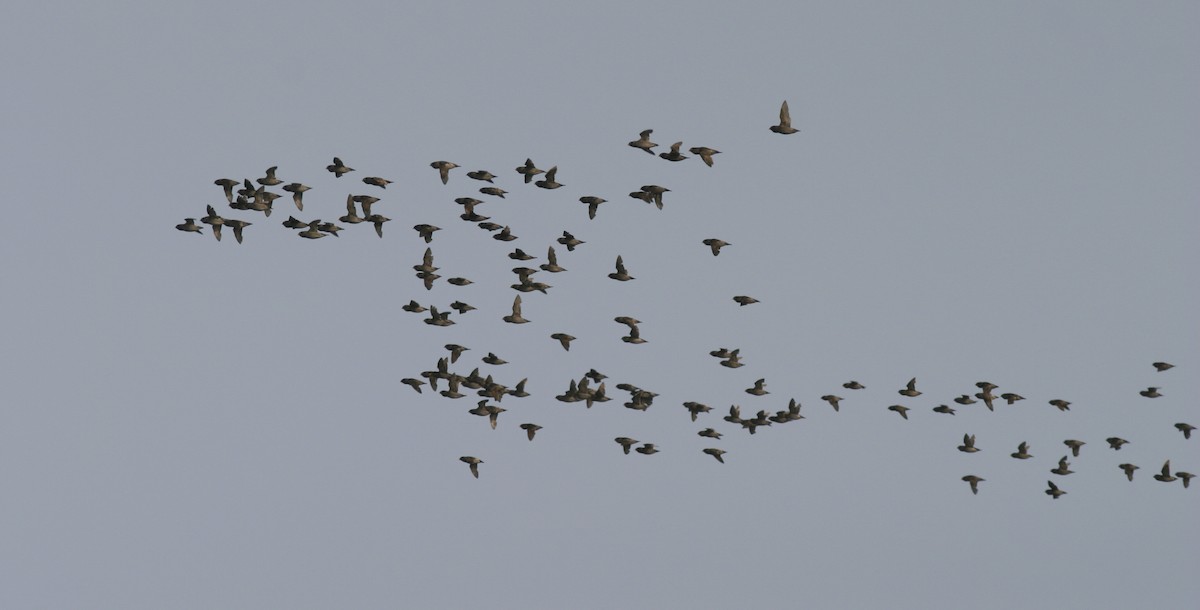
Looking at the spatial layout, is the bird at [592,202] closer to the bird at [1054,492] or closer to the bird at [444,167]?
the bird at [444,167]

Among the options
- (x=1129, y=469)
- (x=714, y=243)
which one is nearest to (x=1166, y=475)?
(x=1129, y=469)

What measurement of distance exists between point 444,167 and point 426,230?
2.98m

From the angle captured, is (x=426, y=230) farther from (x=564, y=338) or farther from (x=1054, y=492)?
(x=1054, y=492)

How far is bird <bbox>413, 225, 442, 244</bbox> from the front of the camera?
12600 cm

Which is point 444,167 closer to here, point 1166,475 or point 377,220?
point 377,220

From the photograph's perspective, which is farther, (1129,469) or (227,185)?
(1129,469)

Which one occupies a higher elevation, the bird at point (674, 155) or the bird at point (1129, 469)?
the bird at point (674, 155)

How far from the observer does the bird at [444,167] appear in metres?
126

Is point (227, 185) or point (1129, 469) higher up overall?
point (227, 185)

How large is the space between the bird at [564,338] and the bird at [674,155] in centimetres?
1360

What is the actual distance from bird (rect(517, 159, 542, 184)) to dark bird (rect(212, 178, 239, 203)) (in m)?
12.6

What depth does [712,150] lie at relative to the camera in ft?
398

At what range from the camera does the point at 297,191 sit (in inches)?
4914

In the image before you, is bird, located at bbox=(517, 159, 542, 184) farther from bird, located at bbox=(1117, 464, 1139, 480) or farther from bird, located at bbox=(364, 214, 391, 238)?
bird, located at bbox=(1117, 464, 1139, 480)
